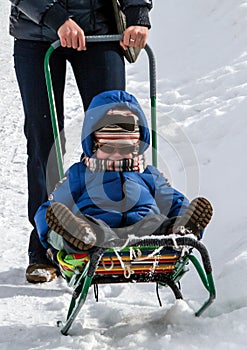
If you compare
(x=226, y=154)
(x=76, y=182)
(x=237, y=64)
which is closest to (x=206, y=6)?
(x=237, y=64)

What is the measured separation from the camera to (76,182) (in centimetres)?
329

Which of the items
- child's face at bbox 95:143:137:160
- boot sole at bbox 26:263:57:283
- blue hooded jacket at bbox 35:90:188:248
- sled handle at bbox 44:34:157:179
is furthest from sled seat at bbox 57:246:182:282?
boot sole at bbox 26:263:57:283

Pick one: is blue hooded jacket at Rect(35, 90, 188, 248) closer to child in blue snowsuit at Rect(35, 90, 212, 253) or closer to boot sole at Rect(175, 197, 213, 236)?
child in blue snowsuit at Rect(35, 90, 212, 253)

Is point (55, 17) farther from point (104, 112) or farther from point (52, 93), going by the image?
point (104, 112)

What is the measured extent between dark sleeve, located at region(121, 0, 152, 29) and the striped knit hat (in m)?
0.47

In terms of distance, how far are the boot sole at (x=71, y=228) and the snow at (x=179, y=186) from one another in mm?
525

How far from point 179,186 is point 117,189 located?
7.16 feet

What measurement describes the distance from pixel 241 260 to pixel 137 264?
2.73ft

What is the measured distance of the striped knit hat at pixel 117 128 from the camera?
3.33 metres

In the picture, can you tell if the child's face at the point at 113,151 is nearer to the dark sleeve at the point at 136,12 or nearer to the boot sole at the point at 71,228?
the boot sole at the point at 71,228

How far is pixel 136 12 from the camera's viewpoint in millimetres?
3570

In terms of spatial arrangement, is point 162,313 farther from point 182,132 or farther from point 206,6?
point 206,6

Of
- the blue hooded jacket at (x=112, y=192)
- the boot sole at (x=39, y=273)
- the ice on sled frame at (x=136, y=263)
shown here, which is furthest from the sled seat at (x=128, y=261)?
the boot sole at (x=39, y=273)

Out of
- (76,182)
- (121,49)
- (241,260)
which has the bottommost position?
(241,260)
